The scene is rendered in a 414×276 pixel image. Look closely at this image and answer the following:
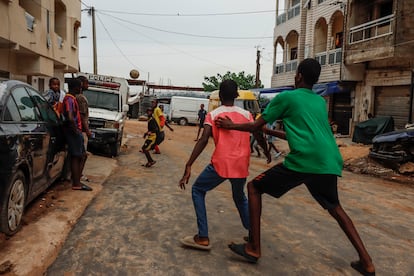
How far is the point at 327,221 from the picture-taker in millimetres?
5141

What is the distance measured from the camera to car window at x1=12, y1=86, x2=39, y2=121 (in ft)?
14.8

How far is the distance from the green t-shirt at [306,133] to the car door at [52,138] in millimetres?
3194

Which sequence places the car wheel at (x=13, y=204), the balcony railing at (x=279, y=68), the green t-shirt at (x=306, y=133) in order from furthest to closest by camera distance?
1. the balcony railing at (x=279, y=68)
2. the car wheel at (x=13, y=204)
3. the green t-shirt at (x=306, y=133)

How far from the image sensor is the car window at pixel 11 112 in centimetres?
399

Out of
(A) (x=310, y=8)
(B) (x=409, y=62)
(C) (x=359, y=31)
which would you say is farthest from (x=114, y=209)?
(A) (x=310, y=8)

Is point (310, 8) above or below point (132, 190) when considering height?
above

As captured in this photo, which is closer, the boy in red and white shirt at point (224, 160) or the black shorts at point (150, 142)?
the boy in red and white shirt at point (224, 160)

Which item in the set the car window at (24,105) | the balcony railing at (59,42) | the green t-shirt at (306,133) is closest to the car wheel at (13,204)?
the car window at (24,105)

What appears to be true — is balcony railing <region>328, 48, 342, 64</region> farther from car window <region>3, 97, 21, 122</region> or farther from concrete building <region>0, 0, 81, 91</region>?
car window <region>3, 97, 21, 122</region>

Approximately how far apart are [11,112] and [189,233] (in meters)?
2.27

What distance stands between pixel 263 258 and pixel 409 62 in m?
15.6

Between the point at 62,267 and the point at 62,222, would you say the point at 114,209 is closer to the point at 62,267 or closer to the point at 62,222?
the point at 62,222

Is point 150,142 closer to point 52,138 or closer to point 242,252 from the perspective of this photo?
point 52,138

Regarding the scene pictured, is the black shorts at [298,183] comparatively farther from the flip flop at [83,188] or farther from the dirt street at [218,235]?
the flip flop at [83,188]
